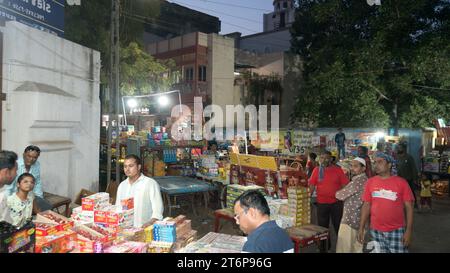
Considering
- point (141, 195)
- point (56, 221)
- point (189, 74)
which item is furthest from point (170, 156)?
point (189, 74)

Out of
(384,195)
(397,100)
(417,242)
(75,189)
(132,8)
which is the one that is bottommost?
(417,242)

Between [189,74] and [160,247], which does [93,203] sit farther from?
[189,74]

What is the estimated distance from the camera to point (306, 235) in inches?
228

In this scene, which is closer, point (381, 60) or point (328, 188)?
point (328, 188)

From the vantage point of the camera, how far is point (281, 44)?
39.8 meters

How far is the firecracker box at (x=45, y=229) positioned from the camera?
3512mm

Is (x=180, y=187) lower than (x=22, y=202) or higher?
lower

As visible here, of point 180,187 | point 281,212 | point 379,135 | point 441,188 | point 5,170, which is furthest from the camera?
point 379,135

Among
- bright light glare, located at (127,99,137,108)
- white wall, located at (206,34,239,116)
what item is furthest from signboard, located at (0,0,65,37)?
white wall, located at (206,34,239,116)

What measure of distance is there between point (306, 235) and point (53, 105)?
5.53m

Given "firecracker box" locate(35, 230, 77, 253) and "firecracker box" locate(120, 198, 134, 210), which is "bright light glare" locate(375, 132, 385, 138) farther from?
"firecracker box" locate(35, 230, 77, 253)
